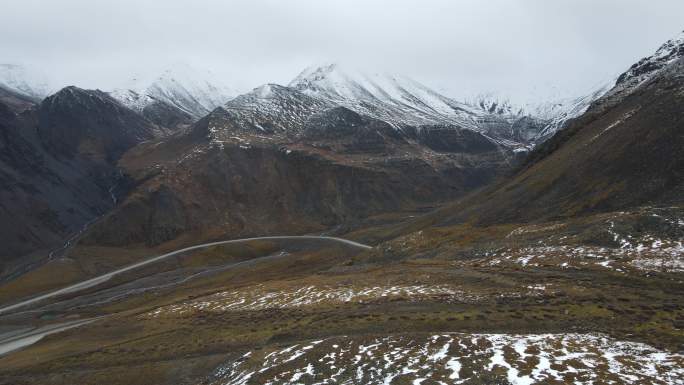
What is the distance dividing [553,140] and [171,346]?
14074 cm

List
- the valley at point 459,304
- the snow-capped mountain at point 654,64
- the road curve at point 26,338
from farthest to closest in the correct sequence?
1. the snow-capped mountain at point 654,64
2. the road curve at point 26,338
3. the valley at point 459,304

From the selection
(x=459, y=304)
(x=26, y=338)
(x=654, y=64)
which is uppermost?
(x=654, y=64)

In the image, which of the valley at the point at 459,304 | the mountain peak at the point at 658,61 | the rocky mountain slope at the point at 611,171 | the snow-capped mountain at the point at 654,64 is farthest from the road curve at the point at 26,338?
the mountain peak at the point at 658,61

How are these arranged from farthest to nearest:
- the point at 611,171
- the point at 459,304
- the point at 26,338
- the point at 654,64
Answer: the point at 654,64 → the point at 611,171 → the point at 26,338 → the point at 459,304

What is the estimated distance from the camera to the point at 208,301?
2410 inches

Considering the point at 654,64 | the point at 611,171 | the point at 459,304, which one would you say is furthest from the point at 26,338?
the point at 654,64

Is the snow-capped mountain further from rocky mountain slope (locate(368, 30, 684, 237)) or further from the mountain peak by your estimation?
rocky mountain slope (locate(368, 30, 684, 237))

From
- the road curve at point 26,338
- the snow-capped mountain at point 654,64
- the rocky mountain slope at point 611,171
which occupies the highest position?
the snow-capped mountain at point 654,64

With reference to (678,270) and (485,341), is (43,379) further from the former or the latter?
(678,270)

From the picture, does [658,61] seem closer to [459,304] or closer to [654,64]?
[654,64]

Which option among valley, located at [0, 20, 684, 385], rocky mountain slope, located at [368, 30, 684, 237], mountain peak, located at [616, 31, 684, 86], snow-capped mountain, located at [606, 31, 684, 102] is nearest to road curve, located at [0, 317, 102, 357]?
valley, located at [0, 20, 684, 385]

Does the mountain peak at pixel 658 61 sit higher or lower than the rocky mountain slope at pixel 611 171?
higher

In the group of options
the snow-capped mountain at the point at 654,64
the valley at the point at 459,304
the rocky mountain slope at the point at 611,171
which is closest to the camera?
the valley at the point at 459,304

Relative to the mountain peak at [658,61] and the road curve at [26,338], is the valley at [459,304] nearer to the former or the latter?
the road curve at [26,338]
